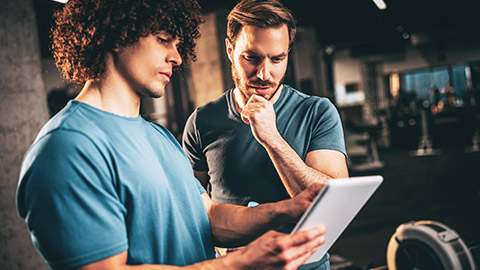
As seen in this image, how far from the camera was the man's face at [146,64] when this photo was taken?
3.39 ft

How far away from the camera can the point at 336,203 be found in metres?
0.91

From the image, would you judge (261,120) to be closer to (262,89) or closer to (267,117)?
(267,117)

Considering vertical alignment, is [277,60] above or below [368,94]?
above

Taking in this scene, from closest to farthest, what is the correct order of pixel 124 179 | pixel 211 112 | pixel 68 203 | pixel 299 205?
pixel 68 203 < pixel 124 179 < pixel 299 205 < pixel 211 112

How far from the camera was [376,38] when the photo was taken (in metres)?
10.4

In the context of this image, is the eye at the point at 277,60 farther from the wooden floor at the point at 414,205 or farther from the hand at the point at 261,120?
the wooden floor at the point at 414,205

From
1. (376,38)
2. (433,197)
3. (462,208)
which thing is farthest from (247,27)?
(376,38)

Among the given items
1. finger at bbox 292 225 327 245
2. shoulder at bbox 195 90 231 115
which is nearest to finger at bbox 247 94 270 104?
shoulder at bbox 195 90 231 115

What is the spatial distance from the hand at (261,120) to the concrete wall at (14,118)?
2589mm

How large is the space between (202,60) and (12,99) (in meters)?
3.24

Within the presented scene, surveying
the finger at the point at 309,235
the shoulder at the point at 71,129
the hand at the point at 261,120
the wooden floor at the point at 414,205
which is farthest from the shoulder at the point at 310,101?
the wooden floor at the point at 414,205

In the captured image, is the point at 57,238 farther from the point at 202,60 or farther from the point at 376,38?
the point at 376,38

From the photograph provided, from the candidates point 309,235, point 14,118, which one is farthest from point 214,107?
point 14,118

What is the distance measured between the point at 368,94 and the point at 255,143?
11.7 meters
